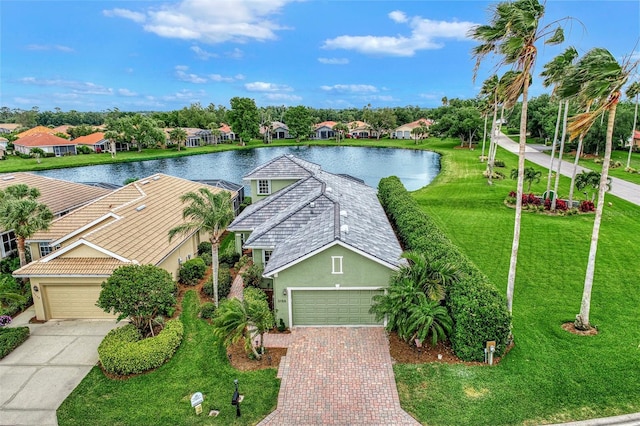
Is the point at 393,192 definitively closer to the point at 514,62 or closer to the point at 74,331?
the point at 514,62

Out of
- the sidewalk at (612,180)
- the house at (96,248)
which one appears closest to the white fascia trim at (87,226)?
the house at (96,248)

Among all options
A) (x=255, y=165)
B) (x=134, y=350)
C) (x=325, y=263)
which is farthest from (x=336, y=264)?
(x=255, y=165)

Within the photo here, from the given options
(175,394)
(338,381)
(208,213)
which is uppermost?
(208,213)

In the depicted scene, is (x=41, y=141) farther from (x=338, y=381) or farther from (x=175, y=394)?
(x=338, y=381)

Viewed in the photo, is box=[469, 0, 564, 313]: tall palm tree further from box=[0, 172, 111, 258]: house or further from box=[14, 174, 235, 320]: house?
box=[0, 172, 111, 258]: house

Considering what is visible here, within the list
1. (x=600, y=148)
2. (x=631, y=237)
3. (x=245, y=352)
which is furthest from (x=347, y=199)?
(x=600, y=148)

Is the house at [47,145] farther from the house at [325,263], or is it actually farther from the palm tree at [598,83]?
the palm tree at [598,83]
